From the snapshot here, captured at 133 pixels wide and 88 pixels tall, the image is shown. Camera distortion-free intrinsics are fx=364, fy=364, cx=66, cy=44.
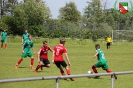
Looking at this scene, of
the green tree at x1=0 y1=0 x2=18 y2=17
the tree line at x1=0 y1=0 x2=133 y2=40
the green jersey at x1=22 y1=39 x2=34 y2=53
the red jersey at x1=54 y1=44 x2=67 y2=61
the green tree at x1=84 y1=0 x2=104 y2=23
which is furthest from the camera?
the green tree at x1=0 y1=0 x2=18 y2=17

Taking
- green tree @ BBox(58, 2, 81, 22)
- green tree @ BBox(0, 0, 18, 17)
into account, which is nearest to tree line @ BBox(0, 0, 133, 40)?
green tree @ BBox(58, 2, 81, 22)

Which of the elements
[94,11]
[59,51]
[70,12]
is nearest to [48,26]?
Answer: [70,12]

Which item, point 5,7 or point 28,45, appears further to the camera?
point 5,7

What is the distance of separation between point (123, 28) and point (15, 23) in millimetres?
21022

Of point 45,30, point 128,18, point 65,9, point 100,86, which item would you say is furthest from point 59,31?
point 100,86

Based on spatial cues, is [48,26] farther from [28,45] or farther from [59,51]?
[59,51]

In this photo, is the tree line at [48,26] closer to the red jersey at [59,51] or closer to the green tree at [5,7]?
the green tree at [5,7]

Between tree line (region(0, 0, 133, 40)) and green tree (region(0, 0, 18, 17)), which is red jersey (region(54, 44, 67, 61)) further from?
green tree (region(0, 0, 18, 17))

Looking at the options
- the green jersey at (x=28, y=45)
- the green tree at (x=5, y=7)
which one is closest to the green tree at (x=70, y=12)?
the green tree at (x=5, y=7)

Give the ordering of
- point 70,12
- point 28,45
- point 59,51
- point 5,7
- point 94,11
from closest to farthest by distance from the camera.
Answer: point 59,51
point 28,45
point 70,12
point 94,11
point 5,7

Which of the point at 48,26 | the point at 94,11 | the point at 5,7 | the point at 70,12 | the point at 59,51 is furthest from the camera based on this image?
the point at 5,7

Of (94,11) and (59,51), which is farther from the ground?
(94,11)

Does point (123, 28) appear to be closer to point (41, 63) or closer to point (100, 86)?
point (41, 63)

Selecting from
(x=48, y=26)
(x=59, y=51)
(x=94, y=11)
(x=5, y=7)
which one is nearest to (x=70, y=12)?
(x=94, y=11)
